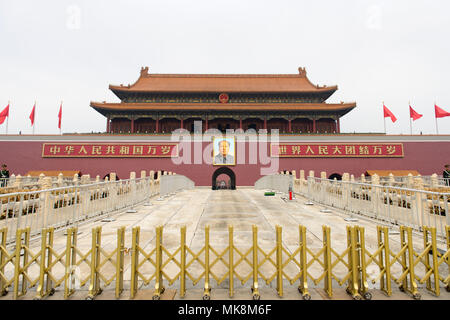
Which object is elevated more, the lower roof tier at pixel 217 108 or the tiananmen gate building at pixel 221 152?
the lower roof tier at pixel 217 108

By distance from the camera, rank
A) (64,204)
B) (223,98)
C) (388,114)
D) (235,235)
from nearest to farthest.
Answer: (235,235)
(64,204)
(388,114)
(223,98)

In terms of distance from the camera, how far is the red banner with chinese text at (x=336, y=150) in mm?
24578

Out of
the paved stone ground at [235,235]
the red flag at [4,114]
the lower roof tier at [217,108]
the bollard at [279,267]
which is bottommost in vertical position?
the paved stone ground at [235,235]

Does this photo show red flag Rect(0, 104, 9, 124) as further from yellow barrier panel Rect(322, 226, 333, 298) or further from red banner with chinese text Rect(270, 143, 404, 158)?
yellow barrier panel Rect(322, 226, 333, 298)

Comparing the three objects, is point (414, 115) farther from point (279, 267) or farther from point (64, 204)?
point (64, 204)

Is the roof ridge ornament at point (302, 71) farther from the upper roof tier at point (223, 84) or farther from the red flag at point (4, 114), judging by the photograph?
the red flag at point (4, 114)

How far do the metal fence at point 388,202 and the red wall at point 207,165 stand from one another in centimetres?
1335

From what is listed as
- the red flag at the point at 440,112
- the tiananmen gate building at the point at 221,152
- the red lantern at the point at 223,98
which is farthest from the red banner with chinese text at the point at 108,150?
the red flag at the point at 440,112

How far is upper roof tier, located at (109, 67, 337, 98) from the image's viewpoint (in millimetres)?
28891

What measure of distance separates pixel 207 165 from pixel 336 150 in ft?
46.6

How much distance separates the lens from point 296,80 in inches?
1272

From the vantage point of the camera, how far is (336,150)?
2478 centimetres

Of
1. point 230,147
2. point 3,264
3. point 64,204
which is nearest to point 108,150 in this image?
point 230,147

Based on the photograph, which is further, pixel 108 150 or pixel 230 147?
pixel 230 147
